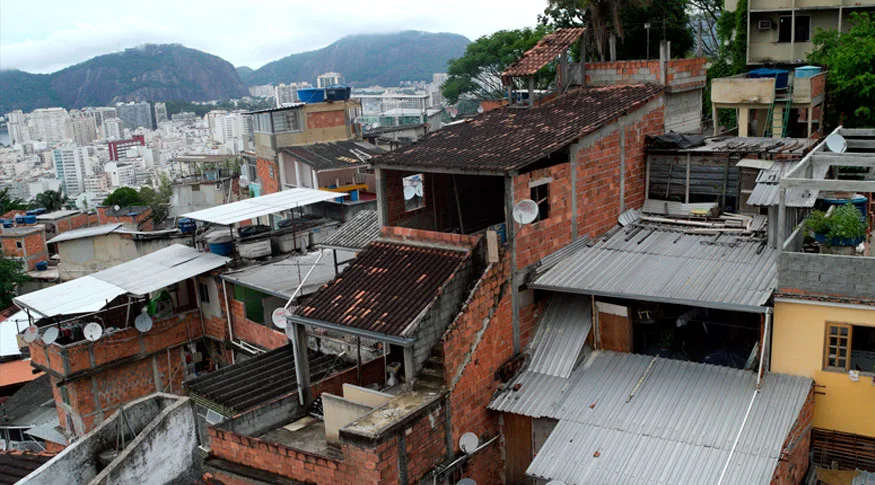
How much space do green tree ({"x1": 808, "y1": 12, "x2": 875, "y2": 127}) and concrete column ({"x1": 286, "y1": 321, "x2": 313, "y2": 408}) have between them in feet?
67.3

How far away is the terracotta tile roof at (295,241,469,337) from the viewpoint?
14.5 m

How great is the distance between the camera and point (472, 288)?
587 inches

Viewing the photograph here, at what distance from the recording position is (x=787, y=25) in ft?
121

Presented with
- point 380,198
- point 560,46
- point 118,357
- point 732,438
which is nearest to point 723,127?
point 560,46

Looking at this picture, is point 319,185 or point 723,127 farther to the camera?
point 319,185

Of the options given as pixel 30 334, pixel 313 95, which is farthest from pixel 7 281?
pixel 30 334

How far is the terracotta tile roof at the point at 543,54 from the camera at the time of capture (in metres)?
20.6

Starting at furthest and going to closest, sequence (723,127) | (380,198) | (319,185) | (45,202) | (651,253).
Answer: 1. (45,202)
2. (319,185)
3. (723,127)
4. (380,198)
5. (651,253)

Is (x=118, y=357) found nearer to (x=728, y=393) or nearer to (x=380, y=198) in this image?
(x=380, y=198)

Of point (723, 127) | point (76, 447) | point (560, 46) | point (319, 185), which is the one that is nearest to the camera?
point (76, 447)

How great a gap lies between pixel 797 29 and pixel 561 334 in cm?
2784

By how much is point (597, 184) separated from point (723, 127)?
49.5ft

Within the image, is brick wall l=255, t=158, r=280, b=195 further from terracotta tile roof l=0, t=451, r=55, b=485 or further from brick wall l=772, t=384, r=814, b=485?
brick wall l=772, t=384, r=814, b=485

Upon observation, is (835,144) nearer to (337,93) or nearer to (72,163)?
(337,93)
